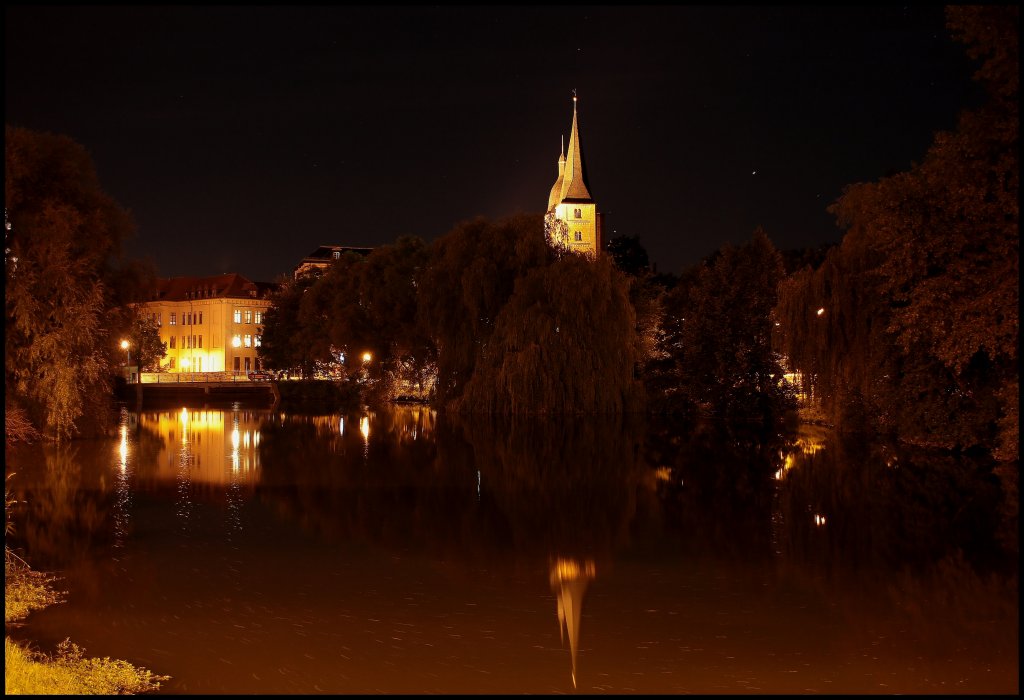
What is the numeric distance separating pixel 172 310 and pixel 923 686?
103m

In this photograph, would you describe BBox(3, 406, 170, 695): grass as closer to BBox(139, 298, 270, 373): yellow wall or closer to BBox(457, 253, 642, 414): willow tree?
BBox(457, 253, 642, 414): willow tree

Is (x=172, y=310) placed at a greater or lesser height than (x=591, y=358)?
greater

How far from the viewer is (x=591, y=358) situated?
39469 mm

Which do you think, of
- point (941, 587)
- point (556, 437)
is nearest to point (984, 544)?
point (941, 587)

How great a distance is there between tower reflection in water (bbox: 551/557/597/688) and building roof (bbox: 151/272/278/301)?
9082cm

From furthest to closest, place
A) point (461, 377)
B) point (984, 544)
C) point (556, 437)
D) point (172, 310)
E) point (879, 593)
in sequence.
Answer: point (172, 310) < point (461, 377) < point (556, 437) < point (984, 544) < point (879, 593)

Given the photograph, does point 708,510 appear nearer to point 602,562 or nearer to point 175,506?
point 602,562

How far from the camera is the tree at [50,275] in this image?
24.1 m

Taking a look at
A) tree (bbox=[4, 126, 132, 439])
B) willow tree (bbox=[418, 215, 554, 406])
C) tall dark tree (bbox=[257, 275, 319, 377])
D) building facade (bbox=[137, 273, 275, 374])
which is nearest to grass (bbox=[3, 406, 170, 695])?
tree (bbox=[4, 126, 132, 439])

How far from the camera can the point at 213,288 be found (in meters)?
103

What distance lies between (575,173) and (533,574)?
256 ft

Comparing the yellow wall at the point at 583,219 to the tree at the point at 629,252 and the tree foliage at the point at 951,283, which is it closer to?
the tree at the point at 629,252

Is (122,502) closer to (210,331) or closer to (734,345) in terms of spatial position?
(734,345)

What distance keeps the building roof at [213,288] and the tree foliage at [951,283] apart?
3096 inches
